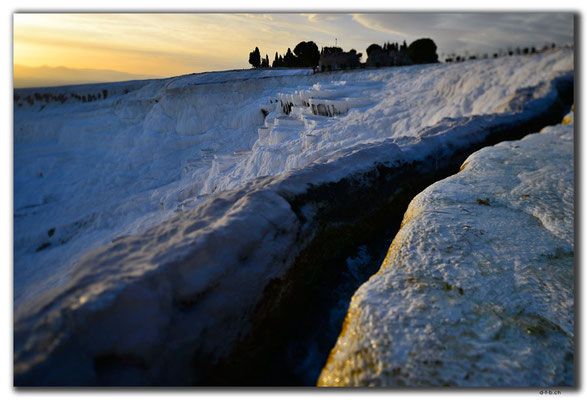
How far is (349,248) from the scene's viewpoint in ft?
8.43

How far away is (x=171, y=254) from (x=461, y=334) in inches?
52.7

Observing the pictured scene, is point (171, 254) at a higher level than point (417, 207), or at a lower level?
higher

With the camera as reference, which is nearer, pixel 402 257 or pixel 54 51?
pixel 402 257

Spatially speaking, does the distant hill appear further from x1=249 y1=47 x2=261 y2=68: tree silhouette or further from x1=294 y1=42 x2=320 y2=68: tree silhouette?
x1=294 y1=42 x2=320 y2=68: tree silhouette

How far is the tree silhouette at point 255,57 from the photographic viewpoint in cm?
304

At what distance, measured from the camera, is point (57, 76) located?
254 cm

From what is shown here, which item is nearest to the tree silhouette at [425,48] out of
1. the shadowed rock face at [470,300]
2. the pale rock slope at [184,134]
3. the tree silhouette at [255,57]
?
the pale rock slope at [184,134]

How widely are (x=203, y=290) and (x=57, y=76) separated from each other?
2.26m

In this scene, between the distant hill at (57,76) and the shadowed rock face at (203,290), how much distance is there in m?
1.44

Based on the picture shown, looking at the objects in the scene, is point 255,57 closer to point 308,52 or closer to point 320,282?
point 308,52

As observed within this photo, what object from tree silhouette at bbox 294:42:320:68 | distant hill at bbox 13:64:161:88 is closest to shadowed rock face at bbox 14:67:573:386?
tree silhouette at bbox 294:42:320:68

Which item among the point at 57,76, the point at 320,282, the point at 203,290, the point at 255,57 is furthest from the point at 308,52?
the point at 203,290

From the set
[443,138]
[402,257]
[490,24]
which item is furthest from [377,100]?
[402,257]

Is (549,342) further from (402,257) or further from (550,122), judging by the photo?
(550,122)
